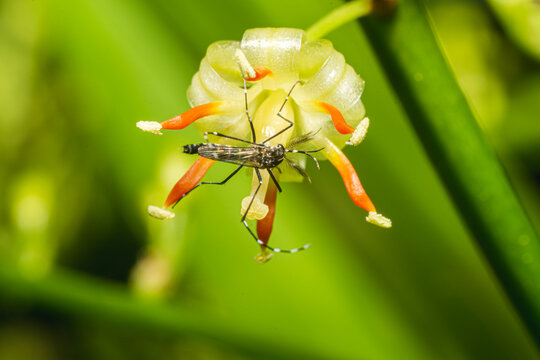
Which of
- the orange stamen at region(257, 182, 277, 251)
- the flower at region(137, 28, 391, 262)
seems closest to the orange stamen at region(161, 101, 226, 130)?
the flower at region(137, 28, 391, 262)

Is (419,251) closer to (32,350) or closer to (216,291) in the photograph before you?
(216,291)

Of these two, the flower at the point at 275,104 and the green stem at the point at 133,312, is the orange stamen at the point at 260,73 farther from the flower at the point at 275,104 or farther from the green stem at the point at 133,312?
the green stem at the point at 133,312

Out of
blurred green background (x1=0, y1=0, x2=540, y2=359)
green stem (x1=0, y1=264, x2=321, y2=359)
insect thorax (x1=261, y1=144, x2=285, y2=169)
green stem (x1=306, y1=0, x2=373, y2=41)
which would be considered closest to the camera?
green stem (x1=306, y1=0, x2=373, y2=41)

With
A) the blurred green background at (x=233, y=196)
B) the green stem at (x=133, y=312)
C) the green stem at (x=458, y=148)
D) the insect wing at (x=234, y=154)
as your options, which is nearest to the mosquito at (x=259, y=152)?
the insect wing at (x=234, y=154)

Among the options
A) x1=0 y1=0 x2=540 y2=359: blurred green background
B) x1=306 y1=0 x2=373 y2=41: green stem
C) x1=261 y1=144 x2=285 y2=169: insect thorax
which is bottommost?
x1=261 y1=144 x2=285 y2=169: insect thorax

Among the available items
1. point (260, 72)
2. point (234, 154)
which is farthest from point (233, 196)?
point (260, 72)

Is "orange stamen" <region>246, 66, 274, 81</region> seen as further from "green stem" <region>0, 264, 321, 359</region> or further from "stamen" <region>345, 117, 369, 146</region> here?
"green stem" <region>0, 264, 321, 359</region>

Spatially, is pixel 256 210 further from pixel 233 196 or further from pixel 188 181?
pixel 233 196

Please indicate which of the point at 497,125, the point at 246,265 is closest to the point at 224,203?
the point at 246,265
